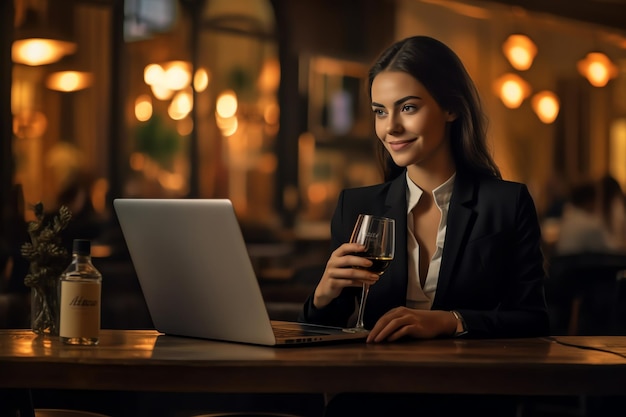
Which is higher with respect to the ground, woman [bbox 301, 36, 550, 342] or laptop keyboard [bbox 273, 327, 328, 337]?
woman [bbox 301, 36, 550, 342]

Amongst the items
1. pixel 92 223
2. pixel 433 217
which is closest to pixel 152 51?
pixel 92 223

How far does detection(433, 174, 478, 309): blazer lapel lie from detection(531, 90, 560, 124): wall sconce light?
6.64 metres

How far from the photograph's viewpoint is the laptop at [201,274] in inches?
71.5

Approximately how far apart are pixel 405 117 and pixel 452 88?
0.60 feet

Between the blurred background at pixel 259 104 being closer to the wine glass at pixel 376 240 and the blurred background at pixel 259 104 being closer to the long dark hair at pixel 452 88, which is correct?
the long dark hair at pixel 452 88

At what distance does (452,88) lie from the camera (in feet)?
7.72

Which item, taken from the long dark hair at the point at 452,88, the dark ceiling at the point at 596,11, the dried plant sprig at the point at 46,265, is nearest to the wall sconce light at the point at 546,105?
the dark ceiling at the point at 596,11

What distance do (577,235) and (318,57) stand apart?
2.67m

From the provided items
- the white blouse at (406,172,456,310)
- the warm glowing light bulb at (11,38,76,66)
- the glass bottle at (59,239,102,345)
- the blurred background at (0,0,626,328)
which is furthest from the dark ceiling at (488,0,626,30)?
the glass bottle at (59,239,102,345)

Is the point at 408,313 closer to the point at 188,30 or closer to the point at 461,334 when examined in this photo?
the point at 461,334

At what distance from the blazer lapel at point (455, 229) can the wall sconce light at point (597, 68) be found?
691 centimetres

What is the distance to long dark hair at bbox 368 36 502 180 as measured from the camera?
7.60 ft

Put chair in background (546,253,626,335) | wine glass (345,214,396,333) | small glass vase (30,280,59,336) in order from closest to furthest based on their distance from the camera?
wine glass (345,214,396,333)
small glass vase (30,280,59,336)
chair in background (546,253,626,335)

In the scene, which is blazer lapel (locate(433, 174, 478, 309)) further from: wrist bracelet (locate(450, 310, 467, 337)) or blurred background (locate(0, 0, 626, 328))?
blurred background (locate(0, 0, 626, 328))
